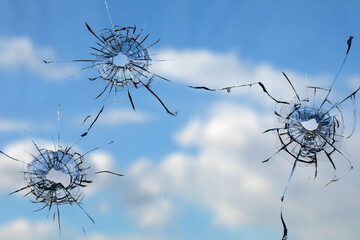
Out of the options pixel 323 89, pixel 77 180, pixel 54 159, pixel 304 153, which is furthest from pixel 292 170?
pixel 54 159

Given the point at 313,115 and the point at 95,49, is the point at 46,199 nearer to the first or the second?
the point at 95,49

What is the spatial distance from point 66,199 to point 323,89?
14.9 feet

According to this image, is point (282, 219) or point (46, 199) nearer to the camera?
point (282, 219)

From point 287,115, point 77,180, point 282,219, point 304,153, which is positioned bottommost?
point 282,219

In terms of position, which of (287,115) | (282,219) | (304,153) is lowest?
(282,219)

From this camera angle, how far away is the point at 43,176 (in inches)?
251

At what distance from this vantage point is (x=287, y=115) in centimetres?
622

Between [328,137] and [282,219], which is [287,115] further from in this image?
[282,219]

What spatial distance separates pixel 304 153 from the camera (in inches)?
247

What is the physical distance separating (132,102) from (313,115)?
2.94m

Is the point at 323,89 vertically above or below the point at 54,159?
above

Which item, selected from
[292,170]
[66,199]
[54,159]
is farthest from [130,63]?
[292,170]

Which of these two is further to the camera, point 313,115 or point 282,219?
point 313,115

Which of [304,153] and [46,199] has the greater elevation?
[304,153]
